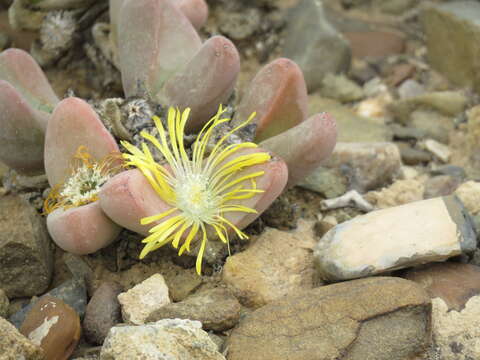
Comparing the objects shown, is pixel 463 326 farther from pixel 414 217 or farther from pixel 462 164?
pixel 462 164

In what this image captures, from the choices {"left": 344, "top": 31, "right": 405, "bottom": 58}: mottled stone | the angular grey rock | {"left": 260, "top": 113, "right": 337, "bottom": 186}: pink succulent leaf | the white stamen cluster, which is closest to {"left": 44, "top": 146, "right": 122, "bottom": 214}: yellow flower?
the white stamen cluster

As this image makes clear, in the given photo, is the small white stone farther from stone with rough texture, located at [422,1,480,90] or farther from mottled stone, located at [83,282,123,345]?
mottled stone, located at [83,282,123,345]

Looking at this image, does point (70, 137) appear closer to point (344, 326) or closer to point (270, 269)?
point (270, 269)

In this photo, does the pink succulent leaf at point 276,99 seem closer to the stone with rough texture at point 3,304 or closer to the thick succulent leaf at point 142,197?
the thick succulent leaf at point 142,197

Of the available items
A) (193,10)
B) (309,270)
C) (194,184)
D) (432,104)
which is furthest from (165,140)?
(432,104)

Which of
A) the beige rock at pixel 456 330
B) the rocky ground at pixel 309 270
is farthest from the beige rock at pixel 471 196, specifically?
the beige rock at pixel 456 330
